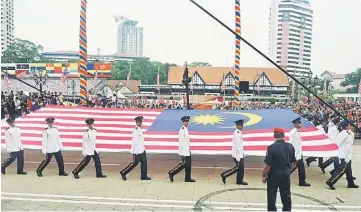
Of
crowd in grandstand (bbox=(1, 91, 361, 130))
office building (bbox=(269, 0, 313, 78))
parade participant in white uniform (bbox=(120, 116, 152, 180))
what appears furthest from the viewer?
office building (bbox=(269, 0, 313, 78))

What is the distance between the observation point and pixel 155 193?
569 centimetres

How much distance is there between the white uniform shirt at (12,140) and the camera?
689 cm

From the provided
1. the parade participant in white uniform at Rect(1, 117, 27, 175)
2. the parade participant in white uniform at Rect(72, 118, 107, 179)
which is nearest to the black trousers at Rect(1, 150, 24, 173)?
the parade participant in white uniform at Rect(1, 117, 27, 175)

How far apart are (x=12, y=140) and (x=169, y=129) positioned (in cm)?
334

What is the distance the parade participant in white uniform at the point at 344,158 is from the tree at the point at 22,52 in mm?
54874

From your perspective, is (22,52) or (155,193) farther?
(22,52)

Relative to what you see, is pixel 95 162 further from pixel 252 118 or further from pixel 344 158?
pixel 344 158

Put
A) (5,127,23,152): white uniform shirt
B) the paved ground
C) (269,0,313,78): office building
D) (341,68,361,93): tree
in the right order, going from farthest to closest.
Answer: (269,0,313,78): office building, (341,68,361,93): tree, (5,127,23,152): white uniform shirt, the paved ground

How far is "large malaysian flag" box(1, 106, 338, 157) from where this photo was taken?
6.74 meters

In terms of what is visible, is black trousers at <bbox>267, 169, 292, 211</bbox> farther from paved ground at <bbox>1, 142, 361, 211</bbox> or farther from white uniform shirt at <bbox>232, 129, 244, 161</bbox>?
white uniform shirt at <bbox>232, 129, 244, 161</bbox>

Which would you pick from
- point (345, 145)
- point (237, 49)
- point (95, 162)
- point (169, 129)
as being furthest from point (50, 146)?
point (345, 145)

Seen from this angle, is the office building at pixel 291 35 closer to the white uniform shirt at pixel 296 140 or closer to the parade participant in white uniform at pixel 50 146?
the white uniform shirt at pixel 296 140

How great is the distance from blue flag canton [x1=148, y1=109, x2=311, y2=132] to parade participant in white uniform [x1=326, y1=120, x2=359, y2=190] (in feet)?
3.61

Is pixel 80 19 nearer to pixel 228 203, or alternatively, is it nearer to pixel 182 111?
pixel 182 111
